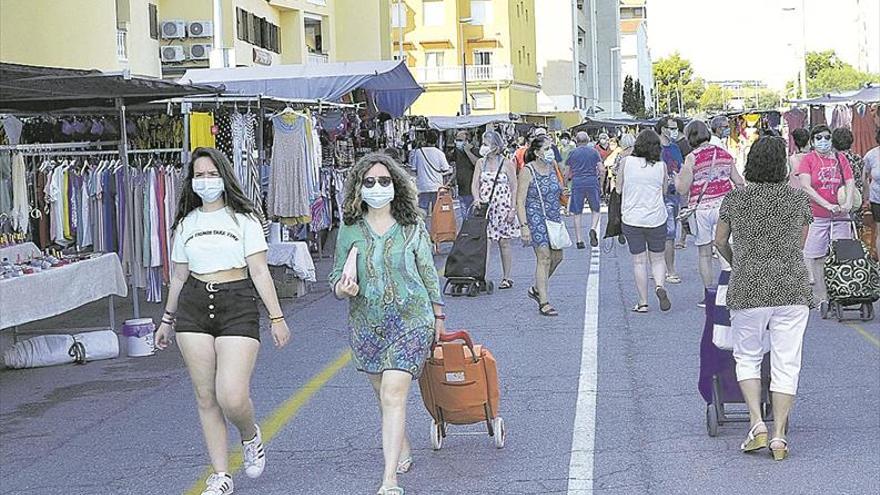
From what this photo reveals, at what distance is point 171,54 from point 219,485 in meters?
29.7

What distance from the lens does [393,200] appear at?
6.65 metres

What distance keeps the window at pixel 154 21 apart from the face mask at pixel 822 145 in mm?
25484

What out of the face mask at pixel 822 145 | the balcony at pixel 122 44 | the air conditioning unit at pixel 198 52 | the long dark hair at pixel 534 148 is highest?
the air conditioning unit at pixel 198 52

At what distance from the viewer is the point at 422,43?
7412 centimetres

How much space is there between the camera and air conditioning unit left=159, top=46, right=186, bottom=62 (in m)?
34.9

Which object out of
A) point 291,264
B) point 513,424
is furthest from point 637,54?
point 513,424

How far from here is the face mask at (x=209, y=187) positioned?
6785 millimetres

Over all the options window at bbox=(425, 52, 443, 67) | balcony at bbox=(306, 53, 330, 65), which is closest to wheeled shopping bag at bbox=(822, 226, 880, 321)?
balcony at bbox=(306, 53, 330, 65)

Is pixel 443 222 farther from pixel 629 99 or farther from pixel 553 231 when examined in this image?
pixel 629 99

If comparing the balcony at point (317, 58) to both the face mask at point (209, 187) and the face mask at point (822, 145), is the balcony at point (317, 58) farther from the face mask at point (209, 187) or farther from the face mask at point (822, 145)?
the face mask at point (209, 187)

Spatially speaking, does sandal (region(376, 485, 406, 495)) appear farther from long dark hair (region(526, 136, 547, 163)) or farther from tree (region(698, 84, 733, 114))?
tree (region(698, 84, 733, 114))

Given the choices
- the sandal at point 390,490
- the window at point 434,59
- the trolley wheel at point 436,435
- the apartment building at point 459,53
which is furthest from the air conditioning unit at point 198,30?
the window at point 434,59

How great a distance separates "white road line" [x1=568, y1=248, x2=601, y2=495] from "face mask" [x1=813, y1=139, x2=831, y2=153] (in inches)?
103

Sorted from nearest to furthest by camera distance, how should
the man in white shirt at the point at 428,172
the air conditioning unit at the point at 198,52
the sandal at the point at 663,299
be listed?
the sandal at the point at 663,299 < the man in white shirt at the point at 428,172 < the air conditioning unit at the point at 198,52
